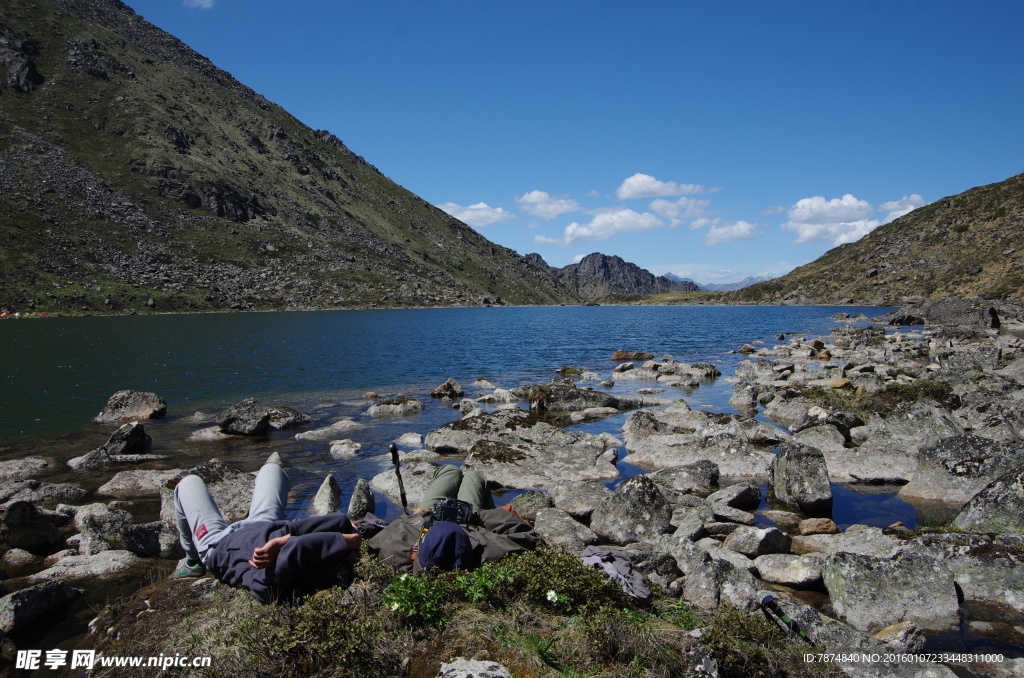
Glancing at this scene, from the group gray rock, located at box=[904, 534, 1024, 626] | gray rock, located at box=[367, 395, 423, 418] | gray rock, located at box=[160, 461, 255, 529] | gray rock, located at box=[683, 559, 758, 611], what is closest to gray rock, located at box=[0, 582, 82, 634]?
gray rock, located at box=[160, 461, 255, 529]

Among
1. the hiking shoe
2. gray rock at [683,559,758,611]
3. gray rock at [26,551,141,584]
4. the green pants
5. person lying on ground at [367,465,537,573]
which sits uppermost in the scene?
person lying on ground at [367,465,537,573]

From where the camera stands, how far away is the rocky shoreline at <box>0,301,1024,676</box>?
775cm

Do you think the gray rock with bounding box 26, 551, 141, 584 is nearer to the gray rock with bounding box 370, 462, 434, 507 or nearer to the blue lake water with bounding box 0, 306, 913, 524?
the blue lake water with bounding box 0, 306, 913, 524

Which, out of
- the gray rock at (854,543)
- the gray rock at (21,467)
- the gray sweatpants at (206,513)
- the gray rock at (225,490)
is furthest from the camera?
the gray rock at (21,467)

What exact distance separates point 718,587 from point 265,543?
6723 millimetres

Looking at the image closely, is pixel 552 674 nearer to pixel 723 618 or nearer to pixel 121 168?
pixel 723 618

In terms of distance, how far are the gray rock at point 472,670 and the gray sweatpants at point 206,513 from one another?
422 centimetres

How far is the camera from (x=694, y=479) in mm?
14602

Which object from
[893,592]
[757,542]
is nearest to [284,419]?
[757,542]

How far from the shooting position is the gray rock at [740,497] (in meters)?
12.8

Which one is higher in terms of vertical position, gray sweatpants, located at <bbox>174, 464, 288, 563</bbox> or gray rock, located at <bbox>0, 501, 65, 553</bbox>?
gray sweatpants, located at <bbox>174, 464, 288, 563</bbox>

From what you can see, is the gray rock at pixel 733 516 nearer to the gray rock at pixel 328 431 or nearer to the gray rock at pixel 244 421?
the gray rock at pixel 328 431

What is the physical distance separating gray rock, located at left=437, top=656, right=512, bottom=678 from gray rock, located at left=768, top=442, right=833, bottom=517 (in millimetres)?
10457

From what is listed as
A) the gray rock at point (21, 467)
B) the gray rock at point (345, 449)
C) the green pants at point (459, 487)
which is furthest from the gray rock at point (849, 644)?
the gray rock at point (21, 467)
